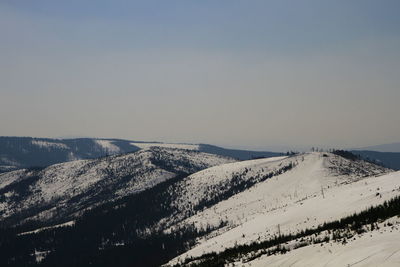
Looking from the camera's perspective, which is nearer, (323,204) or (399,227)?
(399,227)

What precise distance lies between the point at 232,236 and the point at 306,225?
136 ft

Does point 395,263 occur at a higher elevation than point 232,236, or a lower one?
higher

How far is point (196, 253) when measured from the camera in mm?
177250

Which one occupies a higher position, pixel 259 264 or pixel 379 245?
pixel 379 245

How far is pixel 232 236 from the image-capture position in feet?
633

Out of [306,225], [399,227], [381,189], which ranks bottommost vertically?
[306,225]

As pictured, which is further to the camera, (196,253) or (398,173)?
(398,173)

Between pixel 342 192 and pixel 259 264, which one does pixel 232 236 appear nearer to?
pixel 342 192

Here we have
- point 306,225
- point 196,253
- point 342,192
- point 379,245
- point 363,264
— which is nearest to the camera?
point 363,264

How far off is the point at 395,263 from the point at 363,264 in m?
3.55

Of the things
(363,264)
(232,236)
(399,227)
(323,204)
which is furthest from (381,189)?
(363,264)

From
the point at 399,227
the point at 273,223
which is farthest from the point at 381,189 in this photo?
the point at 399,227

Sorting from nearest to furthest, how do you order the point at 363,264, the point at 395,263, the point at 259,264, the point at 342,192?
the point at 395,263, the point at 363,264, the point at 259,264, the point at 342,192

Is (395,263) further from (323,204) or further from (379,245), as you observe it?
(323,204)
